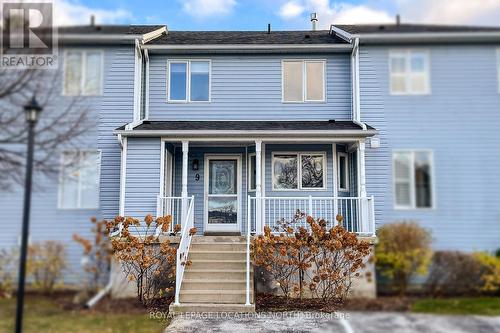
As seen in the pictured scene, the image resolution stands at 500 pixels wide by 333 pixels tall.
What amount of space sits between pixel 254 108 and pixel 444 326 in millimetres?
8344

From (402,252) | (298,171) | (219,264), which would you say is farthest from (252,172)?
(402,252)

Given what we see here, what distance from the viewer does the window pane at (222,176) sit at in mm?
9445

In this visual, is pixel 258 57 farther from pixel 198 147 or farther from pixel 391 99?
pixel 391 99

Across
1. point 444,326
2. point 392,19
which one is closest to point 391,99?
point 392,19

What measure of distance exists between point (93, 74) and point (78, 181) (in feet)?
1.22

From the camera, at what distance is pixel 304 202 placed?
8.56 meters

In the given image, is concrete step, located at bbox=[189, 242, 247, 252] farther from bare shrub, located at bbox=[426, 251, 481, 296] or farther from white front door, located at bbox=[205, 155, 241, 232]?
bare shrub, located at bbox=[426, 251, 481, 296]

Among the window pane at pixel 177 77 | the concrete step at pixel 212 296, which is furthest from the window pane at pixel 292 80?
the concrete step at pixel 212 296

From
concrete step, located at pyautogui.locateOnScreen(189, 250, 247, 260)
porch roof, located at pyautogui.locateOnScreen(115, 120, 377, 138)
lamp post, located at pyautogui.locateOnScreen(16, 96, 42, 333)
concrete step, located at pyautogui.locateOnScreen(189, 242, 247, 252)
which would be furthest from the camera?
porch roof, located at pyautogui.locateOnScreen(115, 120, 377, 138)

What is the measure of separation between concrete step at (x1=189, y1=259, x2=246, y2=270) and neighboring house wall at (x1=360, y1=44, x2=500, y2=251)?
5645 mm

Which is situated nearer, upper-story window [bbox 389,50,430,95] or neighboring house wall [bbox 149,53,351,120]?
upper-story window [bbox 389,50,430,95]

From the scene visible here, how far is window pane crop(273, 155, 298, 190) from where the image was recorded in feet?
30.3

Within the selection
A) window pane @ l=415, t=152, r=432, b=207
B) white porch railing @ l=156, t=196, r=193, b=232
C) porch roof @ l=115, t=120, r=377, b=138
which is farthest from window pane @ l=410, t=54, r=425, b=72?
white porch railing @ l=156, t=196, r=193, b=232

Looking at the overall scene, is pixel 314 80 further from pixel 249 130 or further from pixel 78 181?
pixel 78 181
